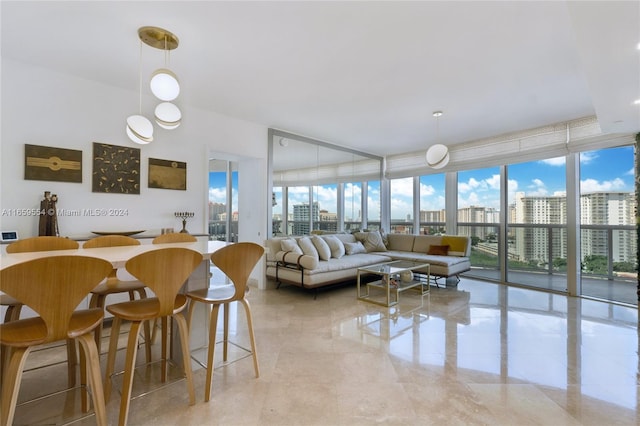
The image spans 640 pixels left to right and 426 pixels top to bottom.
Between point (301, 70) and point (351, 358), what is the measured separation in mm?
2748

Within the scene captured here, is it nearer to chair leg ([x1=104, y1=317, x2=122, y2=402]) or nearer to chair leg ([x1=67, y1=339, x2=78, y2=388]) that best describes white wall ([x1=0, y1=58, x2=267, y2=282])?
chair leg ([x1=67, y1=339, x2=78, y2=388])

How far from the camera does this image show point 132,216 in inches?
142

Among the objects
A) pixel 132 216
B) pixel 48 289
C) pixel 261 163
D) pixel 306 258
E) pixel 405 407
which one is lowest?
pixel 405 407

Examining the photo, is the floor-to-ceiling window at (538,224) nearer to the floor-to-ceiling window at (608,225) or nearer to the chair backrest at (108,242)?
the floor-to-ceiling window at (608,225)

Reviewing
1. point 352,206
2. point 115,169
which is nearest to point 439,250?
point 352,206

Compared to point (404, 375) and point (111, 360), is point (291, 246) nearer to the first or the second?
A: point (404, 375)

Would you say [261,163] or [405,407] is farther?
[261,163]

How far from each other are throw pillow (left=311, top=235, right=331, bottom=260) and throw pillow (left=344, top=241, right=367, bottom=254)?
2.08ft

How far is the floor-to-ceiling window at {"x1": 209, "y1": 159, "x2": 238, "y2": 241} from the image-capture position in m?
6.83

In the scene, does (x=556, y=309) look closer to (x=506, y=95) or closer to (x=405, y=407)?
(x=506, y=95)

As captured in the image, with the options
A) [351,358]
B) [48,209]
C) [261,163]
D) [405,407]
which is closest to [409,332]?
[351,358]

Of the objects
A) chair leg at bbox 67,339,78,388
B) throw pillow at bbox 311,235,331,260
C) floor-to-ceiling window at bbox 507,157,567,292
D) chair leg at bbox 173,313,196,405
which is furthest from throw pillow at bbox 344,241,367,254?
chair leg at bbox 67,339,78,388

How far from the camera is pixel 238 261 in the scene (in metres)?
2.06

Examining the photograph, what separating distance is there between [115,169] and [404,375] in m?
3.67
